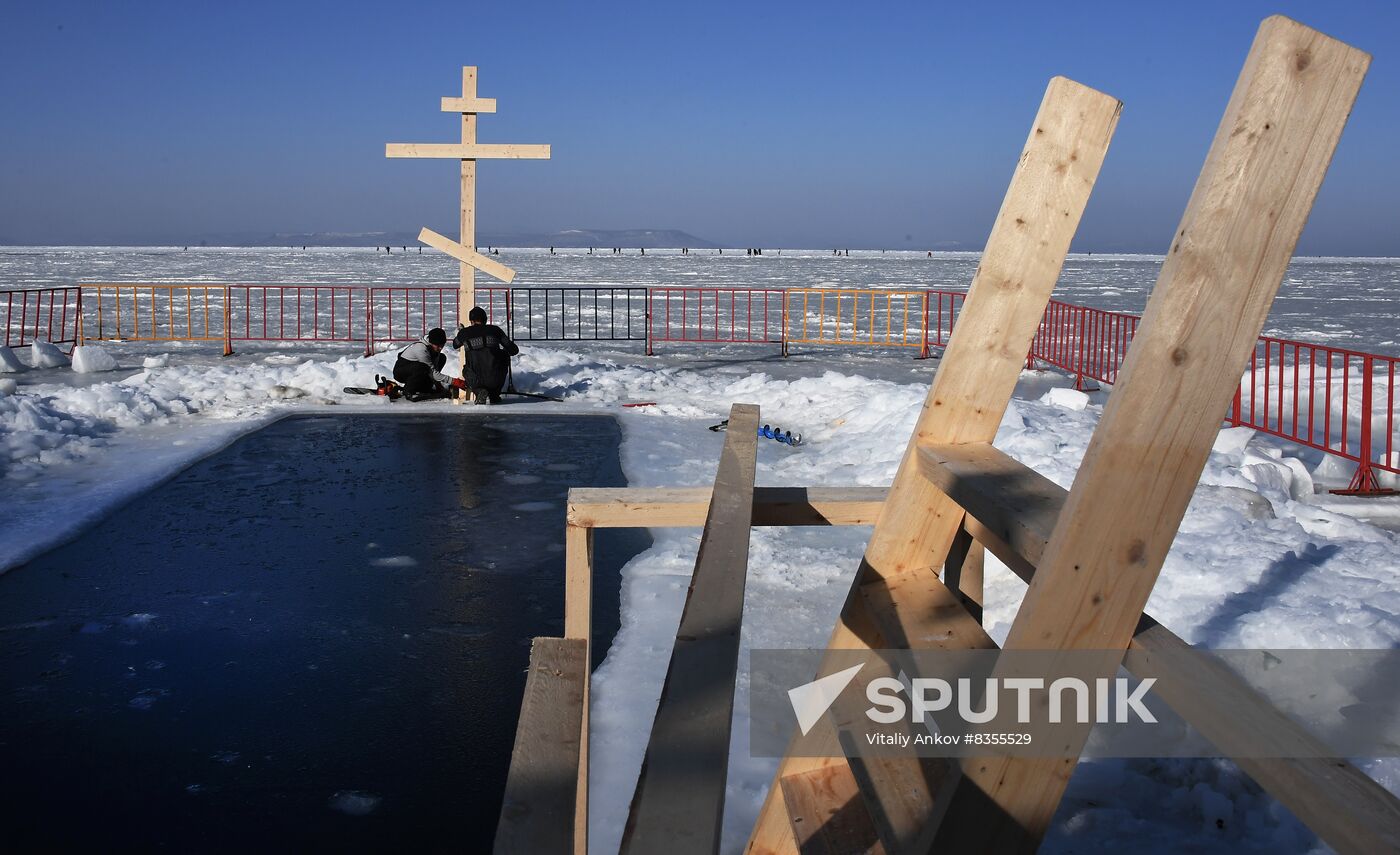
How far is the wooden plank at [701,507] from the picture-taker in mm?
3086

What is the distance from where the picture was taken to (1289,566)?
5.26 metres

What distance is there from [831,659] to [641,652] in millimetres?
2730

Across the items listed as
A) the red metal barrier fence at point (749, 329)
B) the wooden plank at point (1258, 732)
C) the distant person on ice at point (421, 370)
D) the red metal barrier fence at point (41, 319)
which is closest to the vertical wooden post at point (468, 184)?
the distant person on ice at point (421, 370)

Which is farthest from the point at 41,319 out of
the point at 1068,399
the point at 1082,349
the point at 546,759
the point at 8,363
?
the point at 546,759

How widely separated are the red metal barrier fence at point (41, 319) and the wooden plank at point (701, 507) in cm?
1676

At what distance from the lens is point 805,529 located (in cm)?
722

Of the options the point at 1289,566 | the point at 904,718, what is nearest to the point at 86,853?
the point at 904,718

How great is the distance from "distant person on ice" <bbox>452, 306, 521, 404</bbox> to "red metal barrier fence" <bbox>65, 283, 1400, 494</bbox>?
337 cm

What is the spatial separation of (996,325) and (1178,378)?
819 mm

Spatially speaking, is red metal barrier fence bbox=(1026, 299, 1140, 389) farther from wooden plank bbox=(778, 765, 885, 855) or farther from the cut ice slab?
wooden plank bbox=(778, 765, 885, 855)

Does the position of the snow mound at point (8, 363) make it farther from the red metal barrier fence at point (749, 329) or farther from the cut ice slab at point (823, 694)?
the cut ice slab at point (823, 694)

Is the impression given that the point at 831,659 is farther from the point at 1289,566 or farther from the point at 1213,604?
the point at 1289,566

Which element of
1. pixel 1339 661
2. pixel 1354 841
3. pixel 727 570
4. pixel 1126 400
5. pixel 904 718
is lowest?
pixel 1339 661

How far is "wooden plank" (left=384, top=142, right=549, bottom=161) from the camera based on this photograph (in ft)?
41.1
